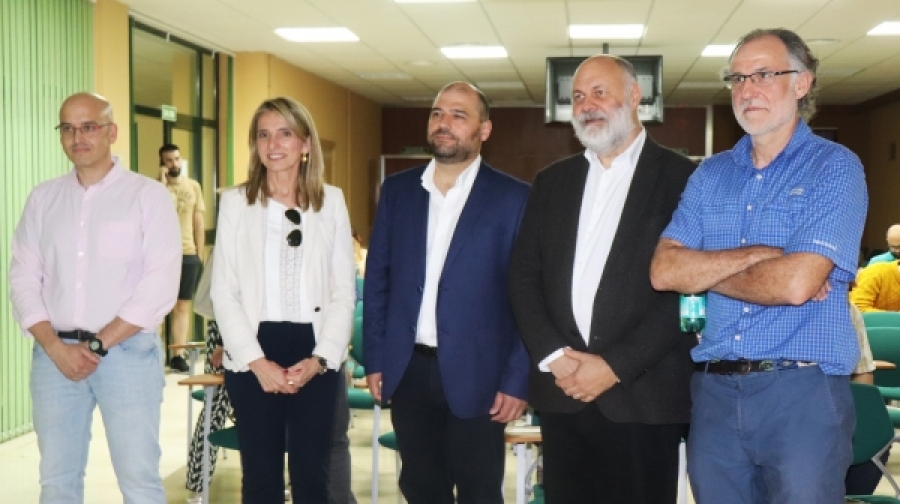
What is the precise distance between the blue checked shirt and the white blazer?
1.25 m

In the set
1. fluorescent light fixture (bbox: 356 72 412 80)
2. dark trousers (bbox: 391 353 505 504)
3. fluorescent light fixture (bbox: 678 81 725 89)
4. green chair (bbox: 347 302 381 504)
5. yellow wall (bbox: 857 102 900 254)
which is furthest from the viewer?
yellow wall (bbox: 857 102 900 254)

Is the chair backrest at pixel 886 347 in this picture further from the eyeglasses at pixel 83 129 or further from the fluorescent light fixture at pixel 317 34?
the fluorescent light fixture at pixel 317 34

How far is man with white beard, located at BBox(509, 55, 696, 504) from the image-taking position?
9.55 ft

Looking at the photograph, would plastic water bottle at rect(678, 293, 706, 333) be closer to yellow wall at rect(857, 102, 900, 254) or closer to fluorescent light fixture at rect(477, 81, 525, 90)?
fluorescent light fixture at rect(477, 81, 525, 90)

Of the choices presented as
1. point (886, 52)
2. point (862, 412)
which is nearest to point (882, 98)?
point (886, 52)

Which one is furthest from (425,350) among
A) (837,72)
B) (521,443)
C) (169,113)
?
(837,72)

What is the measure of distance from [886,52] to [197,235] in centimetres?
850

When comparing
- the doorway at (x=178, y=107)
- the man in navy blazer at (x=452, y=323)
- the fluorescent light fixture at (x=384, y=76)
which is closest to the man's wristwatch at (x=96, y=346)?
the man in navy blazer at (x=452, y=323)

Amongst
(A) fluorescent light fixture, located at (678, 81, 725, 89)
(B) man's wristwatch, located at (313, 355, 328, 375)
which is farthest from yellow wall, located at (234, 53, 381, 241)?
(B) man's wristwatch, located at (313, 355, 328, 375)

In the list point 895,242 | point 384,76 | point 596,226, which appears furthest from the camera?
point 384,76

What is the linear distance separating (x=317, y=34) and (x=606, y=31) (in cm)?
313

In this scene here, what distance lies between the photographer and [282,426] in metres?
3.40

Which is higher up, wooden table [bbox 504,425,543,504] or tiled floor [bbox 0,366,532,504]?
wooden table [bbox 504,425,543,504]

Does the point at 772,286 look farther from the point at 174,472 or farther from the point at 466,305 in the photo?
the point at 174,472
